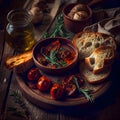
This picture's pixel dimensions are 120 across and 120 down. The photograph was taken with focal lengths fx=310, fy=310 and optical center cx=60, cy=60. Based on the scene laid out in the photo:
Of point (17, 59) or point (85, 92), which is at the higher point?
point (17, 59)

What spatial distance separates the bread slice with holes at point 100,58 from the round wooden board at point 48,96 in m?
0.10

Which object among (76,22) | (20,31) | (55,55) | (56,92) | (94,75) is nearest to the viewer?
(56,92)

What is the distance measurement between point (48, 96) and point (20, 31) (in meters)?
0.55

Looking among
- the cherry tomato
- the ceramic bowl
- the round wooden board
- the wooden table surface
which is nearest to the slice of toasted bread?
the round wooden board

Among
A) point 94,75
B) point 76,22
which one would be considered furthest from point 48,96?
point 76,22

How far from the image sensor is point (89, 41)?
2.09 meters

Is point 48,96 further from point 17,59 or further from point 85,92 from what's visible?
point 17,59

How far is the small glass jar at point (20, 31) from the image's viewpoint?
82.7 inches

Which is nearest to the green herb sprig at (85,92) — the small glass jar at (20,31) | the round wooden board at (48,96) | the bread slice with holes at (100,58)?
the round wooden board at (48,96)

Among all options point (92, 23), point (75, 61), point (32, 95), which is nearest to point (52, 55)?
point (75, 61)

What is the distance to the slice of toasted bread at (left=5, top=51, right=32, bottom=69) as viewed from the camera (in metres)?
1.95

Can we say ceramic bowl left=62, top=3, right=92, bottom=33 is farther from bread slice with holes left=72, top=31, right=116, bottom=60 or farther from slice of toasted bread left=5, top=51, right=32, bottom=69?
slice of toasted bread left=5, top=51, right=32, bottom=69

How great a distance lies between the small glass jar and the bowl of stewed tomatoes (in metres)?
0.12

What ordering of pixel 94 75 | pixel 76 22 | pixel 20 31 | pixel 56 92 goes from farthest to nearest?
pixel 76 22, pixel 20 31, pixel 94 75, pixel 56 92
